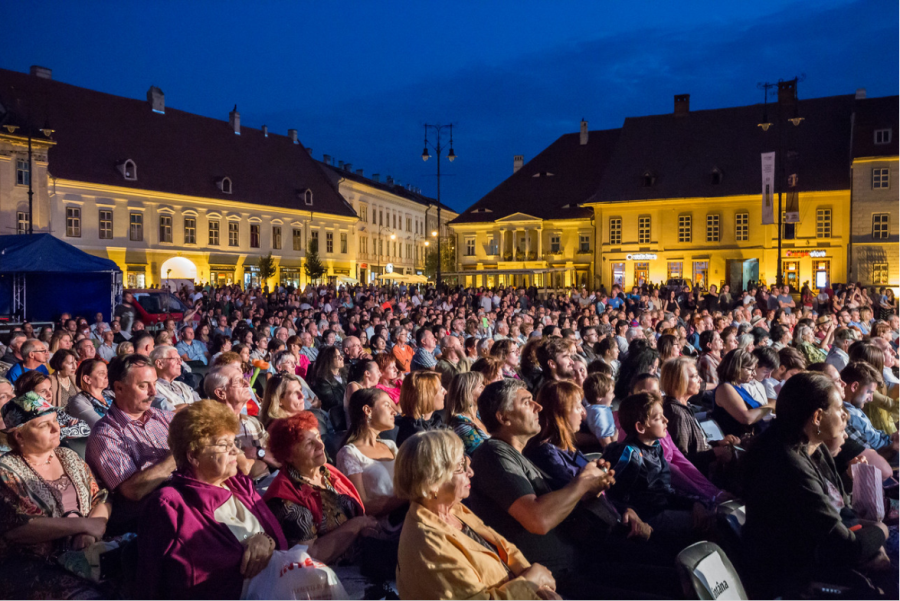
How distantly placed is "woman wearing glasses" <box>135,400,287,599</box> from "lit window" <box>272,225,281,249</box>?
159 ft

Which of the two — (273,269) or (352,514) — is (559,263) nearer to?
(273,269)

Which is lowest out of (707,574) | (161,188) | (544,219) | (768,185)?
(707,574)

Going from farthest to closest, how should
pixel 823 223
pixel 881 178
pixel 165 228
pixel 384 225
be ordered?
1. pixel 384 225
2. pixel 165 228
3. pixel 823 223
4. pixel 881 178

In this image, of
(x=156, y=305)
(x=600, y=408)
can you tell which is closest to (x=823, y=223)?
(x=156, y=305)

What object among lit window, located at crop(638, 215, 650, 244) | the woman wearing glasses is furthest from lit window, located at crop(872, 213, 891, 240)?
the woman wearing glasses

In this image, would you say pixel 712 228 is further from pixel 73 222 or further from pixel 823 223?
pixel 73 222

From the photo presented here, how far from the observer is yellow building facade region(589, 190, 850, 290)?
40031 mm

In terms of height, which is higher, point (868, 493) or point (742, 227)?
point (742, 227)

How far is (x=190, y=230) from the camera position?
45969mm

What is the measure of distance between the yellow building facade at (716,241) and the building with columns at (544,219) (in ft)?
13.6

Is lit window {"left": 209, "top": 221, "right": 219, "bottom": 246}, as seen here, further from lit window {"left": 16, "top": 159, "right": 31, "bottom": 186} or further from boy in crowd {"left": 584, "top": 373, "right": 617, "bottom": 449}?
boy in crowd {"left": 584, "top": 373, "right": 617, "bottom": 449}

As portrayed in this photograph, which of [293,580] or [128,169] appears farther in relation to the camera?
[128,169]

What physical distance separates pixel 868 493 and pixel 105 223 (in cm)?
4388

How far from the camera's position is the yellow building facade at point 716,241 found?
131ft
